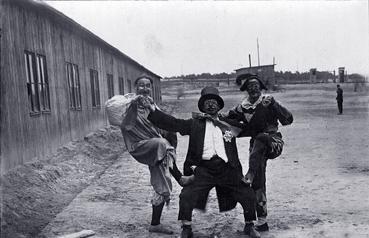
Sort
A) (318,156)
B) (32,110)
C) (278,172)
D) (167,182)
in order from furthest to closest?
(318,156) → (32,110) → (278,172) → (167,182)

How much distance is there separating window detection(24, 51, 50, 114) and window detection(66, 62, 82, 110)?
2.25m

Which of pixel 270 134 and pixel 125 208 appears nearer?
pixel 270 134

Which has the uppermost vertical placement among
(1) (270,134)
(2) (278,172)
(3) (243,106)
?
(3) (243,106)

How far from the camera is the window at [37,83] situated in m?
8.83

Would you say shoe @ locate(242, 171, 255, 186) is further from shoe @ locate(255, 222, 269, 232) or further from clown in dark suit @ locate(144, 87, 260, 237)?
shoe @ locate(255, 222, 269, 232)

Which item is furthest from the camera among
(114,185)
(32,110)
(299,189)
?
(32,110)

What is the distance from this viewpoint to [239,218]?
5.33m

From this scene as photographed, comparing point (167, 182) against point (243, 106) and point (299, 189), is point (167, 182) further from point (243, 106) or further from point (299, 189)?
point (299, 189)

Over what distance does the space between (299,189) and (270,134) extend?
7.01 feet

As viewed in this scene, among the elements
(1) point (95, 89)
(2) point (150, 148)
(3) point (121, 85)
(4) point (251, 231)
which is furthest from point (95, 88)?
(4) point (251, 231)

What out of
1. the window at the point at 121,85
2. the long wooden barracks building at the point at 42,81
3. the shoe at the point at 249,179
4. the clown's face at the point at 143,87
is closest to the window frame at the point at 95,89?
the long wooden barracks building at the point at 42,81

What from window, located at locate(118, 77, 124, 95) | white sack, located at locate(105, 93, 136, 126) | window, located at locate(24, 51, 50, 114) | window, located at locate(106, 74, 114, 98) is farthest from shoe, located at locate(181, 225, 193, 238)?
window, located at locate(118, 77, 124, 95)

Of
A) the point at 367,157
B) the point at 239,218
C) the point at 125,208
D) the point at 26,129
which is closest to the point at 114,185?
the point at 125,208

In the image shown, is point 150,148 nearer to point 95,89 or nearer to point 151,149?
point 151,149
